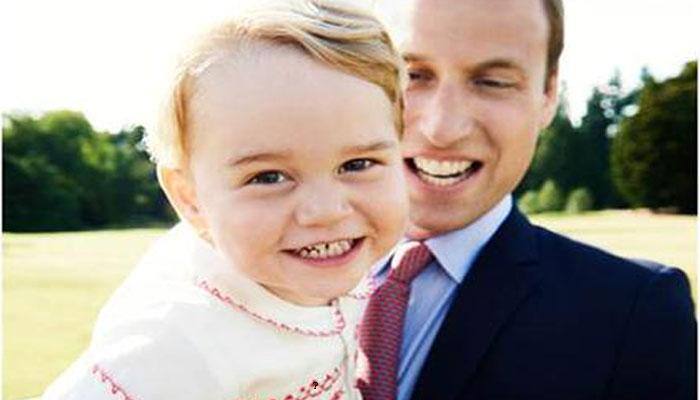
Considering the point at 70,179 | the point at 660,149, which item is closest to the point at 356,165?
the point at 70,179

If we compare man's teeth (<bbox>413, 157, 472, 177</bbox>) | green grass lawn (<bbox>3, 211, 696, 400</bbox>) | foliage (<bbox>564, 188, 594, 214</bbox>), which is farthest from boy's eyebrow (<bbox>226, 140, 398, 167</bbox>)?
foliage (<bbox>564, 188, 594, 214</bbox>)

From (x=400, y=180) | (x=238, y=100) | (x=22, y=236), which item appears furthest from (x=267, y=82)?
(x=22, y=236)

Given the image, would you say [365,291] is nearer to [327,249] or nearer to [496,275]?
[496,275]

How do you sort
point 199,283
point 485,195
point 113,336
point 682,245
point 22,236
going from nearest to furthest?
Answer: point 113,336, point 199,283, point 485,195, point 682,245, point 22,236

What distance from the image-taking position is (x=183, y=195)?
1.51 m

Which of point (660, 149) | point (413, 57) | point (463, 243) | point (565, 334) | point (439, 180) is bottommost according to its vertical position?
point (660, 149)

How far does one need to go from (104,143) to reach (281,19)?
2217 centimetres

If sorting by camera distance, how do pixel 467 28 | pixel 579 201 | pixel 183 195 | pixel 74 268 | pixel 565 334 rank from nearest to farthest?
pixel 183 195
pixel 565 334
pixel 467 28
pixel 74 268
pixel 579 201

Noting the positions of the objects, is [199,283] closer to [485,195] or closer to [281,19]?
[281,19]

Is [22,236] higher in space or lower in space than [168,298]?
lower

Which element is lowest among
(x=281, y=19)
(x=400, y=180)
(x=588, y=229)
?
(x=588, y=229)

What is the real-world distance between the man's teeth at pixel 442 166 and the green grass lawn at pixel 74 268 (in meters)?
6.96

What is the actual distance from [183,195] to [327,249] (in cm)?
25

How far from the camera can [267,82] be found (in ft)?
4.49
